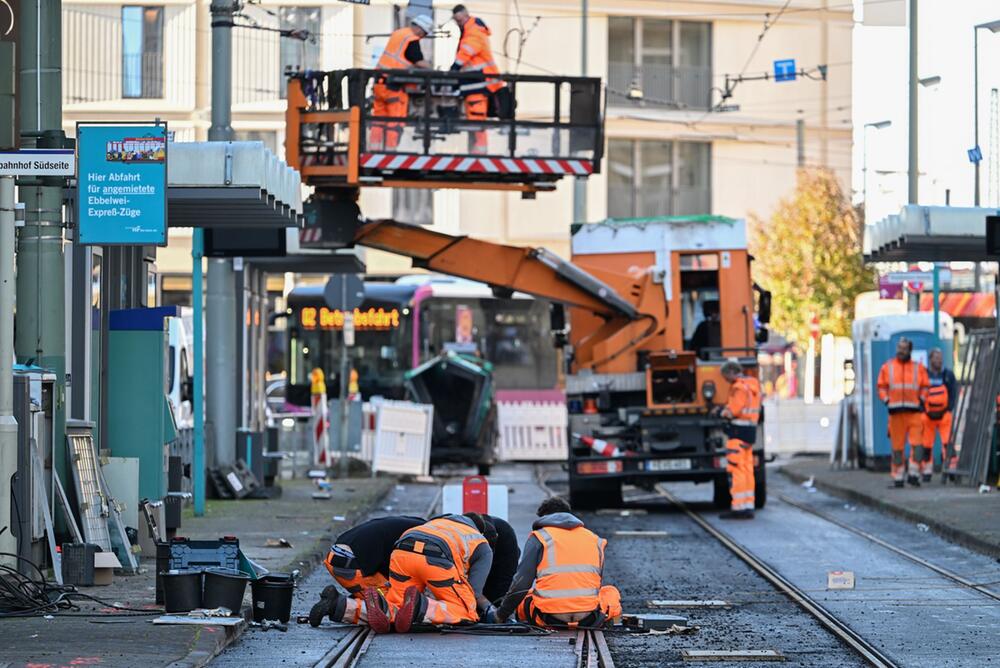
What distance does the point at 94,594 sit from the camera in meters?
13.3

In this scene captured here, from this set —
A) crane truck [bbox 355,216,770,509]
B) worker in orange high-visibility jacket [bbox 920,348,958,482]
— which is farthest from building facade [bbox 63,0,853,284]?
crane truck [bbox 355,216,770,509]

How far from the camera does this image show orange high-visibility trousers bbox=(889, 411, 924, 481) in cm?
2605

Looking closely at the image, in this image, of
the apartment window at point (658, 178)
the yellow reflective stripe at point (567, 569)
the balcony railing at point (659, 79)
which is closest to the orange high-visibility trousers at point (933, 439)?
the yellow reflective stripe at point (567, 569)

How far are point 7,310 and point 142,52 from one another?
111ft

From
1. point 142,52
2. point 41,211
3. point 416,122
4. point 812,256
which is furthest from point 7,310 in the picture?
point 812,256

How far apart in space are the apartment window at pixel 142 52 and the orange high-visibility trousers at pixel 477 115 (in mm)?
24380

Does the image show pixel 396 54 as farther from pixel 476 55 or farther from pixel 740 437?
pixel 740 437

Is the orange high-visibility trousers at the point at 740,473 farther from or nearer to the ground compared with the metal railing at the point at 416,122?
nearer to the ground

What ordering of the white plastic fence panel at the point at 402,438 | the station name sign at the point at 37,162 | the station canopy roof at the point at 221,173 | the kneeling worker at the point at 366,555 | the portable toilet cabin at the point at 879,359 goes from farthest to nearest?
the portable toilet cabin at the point at 879,359 < the white plastic fence panel at the point at 402,438 < the station canopy roof at the point at 221,173 < the kneeling worker at the point at 366,555 < the station name sign at the point at 37,162

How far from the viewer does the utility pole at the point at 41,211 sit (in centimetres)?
1363

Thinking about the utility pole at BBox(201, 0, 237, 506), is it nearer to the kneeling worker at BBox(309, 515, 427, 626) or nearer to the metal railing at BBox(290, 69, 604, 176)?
the metal railing at BBox(290, 69, 604, 176)

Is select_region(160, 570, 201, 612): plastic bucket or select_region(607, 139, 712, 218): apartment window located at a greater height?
select_region(607, 139, 712, 218): apartment window

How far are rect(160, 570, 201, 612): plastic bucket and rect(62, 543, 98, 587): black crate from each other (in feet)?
5.55

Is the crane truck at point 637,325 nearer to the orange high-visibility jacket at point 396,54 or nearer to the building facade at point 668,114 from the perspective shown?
the orange high-visibility jacket at point 396,54
